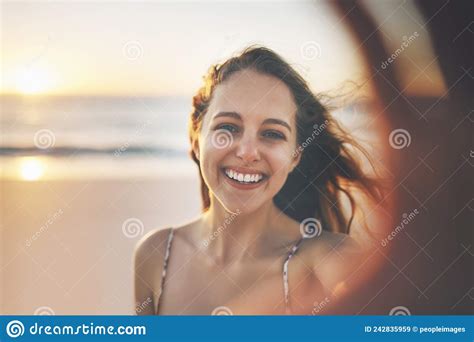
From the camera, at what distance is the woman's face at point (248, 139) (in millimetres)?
2834

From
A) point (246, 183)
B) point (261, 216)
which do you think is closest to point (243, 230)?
point (261, 216)

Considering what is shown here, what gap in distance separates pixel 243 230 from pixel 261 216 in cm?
11

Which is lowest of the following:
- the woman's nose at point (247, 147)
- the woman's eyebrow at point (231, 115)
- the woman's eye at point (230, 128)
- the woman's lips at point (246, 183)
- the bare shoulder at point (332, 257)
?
the bare shoulder at point (332, 257)

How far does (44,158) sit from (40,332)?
84 cm

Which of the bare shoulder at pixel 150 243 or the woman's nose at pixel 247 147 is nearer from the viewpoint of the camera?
the woman's nose at pixel 247 147

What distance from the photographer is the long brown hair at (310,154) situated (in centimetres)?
288

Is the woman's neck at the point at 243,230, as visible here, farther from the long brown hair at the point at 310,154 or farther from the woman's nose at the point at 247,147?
the woman's nose at the point at 247,147

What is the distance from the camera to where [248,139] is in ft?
9.29

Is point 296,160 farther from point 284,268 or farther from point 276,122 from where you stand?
point 284,268

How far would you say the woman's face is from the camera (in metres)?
2.83

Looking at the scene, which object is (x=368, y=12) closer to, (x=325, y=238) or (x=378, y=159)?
(x=378, y=159)

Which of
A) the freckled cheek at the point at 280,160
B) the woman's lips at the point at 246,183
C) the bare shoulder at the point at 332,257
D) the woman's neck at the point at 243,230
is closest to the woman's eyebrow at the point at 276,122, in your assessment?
the freckled cheek at the point at 280,160

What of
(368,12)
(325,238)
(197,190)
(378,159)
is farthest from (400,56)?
(197,190)

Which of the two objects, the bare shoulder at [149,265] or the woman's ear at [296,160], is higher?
the woman's ear at [296,160]
